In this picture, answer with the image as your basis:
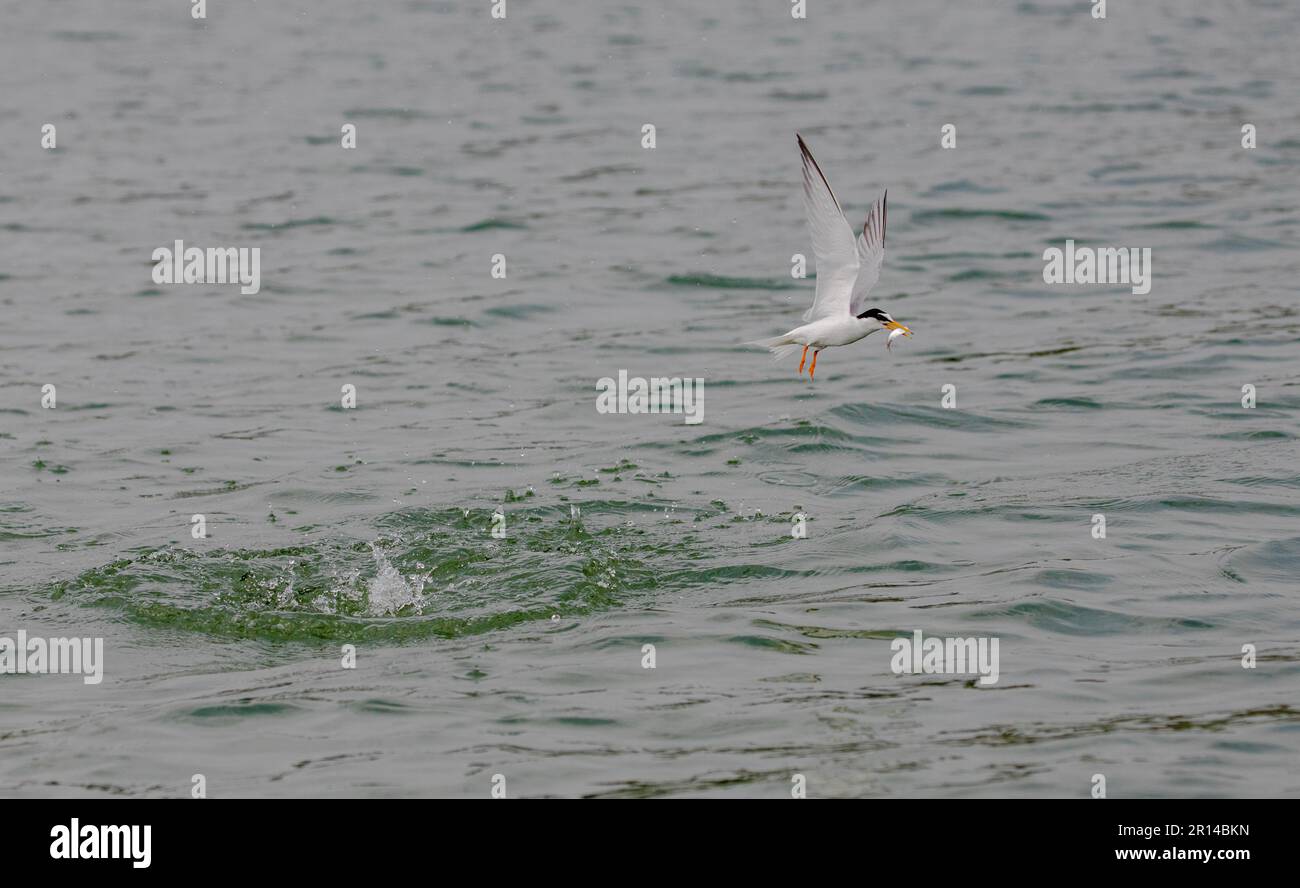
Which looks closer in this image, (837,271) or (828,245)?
(828,245)

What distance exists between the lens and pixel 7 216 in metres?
23.2

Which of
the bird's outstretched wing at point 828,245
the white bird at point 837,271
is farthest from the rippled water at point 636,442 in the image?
the bird's outstretched wing at point 828,245

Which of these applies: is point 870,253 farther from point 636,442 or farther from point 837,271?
point 636,442

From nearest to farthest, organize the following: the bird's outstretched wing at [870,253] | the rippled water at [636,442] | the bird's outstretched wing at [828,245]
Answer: the rippled water at [636,442] < the bird's outstretched wing at [828,245] < the bird's outstretched wing at [870,253]

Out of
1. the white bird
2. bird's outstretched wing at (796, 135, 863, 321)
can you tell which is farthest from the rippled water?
bird's outstretched wing at (796, 135, 863, 321)

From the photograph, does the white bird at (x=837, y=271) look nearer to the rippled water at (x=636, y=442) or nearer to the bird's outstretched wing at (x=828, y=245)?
the bird's outstretched wing at (x=828, y=245)

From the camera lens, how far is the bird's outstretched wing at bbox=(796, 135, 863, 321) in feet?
36.1

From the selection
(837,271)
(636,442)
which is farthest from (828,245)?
(636,442)

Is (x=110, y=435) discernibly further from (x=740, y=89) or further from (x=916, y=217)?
(x=740, y=89)

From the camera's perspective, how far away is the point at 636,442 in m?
15.2

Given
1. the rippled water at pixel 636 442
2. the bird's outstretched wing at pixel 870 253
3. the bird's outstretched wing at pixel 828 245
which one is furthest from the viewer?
the bird's outstretched wing at pixel 870 253

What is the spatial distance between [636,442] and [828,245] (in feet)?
13.7

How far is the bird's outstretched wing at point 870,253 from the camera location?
11227 mm

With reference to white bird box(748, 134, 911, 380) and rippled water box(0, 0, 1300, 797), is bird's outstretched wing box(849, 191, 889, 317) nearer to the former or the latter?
white bird box(748, 134, 911, 380)
